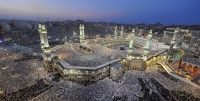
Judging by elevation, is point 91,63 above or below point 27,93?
above

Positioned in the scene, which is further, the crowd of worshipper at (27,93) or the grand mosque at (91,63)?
the grand mosque at (91,63)

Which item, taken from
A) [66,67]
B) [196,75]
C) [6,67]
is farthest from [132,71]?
[6,67]

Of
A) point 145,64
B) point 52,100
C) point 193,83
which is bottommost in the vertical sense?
point 52,100

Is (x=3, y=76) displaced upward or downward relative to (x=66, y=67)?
downward

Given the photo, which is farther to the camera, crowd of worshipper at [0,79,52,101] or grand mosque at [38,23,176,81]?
grand mosque at [38,23,176,81]

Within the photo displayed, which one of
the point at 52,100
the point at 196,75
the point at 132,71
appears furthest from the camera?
the point at 132,71

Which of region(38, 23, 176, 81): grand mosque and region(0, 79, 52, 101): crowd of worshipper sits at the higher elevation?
region(38, 23, 176, 81): grand mosque

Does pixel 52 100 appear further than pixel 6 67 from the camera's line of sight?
No

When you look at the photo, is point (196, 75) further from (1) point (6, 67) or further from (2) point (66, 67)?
(1) point (6, 67)

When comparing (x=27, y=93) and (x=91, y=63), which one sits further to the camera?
(x=91, y=63)

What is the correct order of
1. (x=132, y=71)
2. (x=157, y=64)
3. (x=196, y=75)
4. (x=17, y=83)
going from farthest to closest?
(x=157, y=64) → (x=132, y=71) → (x=196, y=75) → (x=17, y=83)

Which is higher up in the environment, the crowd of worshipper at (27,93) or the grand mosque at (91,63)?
the grand mosque at (91,63)
